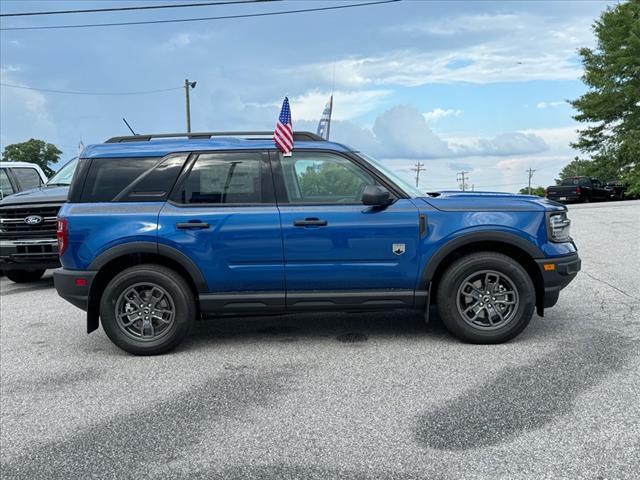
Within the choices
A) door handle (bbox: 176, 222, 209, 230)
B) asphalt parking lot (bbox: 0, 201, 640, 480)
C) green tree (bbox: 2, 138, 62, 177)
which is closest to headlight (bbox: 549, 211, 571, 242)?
asphalt parking lot (bbox: 0, 201, 640, 480)

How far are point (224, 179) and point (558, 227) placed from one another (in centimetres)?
303

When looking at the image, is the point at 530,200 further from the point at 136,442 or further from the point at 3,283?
the point at 3,283

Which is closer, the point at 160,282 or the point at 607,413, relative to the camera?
the point at 607,413

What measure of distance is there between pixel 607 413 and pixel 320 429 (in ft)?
5.96

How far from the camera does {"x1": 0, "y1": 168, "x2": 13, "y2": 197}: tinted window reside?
439 inches

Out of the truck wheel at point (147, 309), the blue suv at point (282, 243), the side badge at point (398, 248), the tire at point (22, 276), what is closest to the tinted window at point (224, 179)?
the blue suv at point (282, 243)

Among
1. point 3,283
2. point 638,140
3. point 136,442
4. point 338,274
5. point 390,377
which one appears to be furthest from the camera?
point 638,140

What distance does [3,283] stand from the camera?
1045 centimetres

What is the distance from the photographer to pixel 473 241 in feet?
17.0

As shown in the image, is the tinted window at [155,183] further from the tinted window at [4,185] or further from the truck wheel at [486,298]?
the tinted window at [4,185]

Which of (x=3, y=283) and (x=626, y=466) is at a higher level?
(x=626, y=466)

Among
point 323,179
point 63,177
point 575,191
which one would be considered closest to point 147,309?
point 323,179

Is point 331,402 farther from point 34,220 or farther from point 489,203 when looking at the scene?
point 34,220

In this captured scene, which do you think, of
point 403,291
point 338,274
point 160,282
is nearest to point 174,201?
point 160,282
